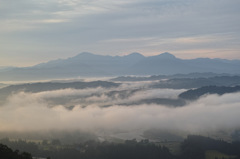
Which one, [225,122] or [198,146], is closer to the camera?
[198,146]

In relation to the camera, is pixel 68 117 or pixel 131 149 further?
pixel 68 117

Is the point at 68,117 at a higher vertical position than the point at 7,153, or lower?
lower

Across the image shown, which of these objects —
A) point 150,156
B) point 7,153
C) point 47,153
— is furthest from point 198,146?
point 7,153

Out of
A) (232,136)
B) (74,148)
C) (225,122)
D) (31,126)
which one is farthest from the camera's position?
(225,122)

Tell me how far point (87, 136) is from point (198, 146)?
54.9 metres

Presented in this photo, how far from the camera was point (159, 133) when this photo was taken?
152625mm

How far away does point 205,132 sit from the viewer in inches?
5763

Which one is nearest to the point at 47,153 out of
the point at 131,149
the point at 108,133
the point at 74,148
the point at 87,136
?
the point at 74,148

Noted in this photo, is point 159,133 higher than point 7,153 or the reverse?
the reverse

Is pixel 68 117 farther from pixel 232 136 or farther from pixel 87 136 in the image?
pixel 232 136

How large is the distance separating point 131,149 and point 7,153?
62.4m

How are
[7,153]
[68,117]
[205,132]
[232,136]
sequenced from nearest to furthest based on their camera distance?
[7,153]
[232,136]
[205,132]
[68,117]

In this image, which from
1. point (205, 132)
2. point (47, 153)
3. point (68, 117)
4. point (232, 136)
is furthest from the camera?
point (68, 117)

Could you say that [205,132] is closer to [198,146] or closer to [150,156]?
[198,146]
